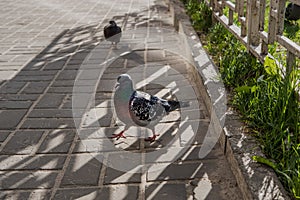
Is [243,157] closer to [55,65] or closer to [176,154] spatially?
[176,154]

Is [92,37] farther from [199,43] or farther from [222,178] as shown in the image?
[222,178]

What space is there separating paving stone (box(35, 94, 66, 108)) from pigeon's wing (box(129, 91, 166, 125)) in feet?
4.16

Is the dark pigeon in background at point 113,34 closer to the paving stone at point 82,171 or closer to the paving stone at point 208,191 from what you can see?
the paving stone at point 82,171

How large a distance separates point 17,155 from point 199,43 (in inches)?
127

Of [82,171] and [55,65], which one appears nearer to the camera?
[82,171]

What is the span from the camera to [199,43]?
5.61 metres

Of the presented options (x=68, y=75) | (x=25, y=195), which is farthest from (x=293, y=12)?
(x=25, y=195)

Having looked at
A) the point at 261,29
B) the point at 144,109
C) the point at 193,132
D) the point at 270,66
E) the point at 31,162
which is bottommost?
the point at 193,132

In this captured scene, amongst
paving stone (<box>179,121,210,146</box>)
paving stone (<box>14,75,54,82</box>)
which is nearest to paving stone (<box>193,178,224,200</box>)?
paving stone (<box>179,121,210,146</box>)

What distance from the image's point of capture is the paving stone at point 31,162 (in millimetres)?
3147

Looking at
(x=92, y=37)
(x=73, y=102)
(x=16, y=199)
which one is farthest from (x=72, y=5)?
(x=16, y=199)

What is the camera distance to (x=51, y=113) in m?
4.12

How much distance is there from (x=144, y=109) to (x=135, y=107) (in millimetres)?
80

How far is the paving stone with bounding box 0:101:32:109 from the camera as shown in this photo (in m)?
4.31
